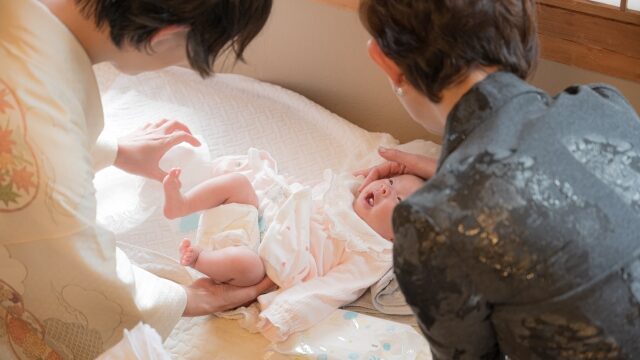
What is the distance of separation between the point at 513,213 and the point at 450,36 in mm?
253

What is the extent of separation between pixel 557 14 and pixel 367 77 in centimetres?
55

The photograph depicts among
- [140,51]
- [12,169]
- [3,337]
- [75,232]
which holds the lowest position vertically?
[3,337]

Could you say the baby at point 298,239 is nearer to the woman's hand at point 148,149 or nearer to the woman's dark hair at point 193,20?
the woman's hand at point 148,149

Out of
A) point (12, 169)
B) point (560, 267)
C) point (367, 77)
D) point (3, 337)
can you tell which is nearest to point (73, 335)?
point (3, 337)

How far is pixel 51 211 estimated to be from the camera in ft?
3.68

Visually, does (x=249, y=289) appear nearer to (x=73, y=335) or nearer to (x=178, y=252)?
(x=178, y=252)

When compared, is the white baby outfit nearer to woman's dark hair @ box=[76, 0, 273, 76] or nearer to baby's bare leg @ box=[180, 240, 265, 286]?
baby's bare leg @ box=[180, 240, 265, 286]

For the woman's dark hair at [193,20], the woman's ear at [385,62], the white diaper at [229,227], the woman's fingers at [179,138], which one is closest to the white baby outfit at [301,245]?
the white diaper at [229,227]

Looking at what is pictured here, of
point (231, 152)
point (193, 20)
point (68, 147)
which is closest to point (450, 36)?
point (193, 20)

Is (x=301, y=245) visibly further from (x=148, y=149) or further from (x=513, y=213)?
(x=513, y=213)

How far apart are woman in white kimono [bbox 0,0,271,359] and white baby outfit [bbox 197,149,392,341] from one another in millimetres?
283

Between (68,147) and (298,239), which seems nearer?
(68,147)

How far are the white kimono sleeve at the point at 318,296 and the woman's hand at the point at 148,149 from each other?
1.25 feet

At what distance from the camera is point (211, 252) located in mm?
1520
